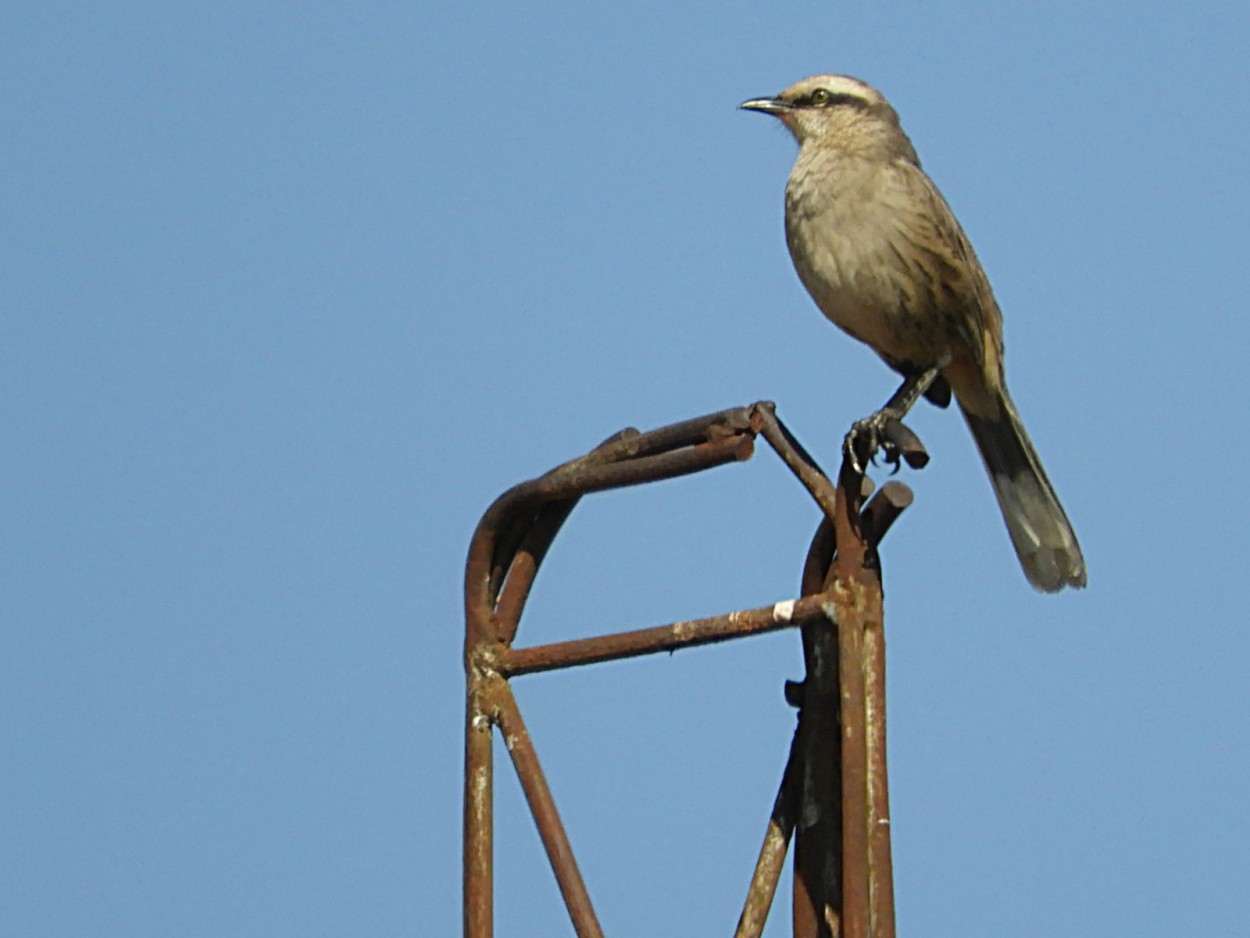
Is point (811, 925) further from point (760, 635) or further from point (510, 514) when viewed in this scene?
point (510, 514)

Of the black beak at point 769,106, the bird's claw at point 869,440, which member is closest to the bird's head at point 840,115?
the black beak at point 769,106

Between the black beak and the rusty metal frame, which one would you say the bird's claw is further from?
the black beak

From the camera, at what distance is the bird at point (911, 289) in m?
5.05

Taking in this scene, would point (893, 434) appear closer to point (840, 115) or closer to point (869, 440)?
point (869, 440)

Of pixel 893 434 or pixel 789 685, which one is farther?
pixel 893 434

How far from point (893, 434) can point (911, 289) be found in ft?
7.46

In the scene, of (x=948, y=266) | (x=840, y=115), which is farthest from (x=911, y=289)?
(x=840, y=115)

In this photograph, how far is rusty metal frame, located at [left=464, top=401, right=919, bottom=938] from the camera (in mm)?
2441

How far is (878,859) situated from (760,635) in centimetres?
40

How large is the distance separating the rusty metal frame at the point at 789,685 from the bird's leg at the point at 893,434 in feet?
0.50

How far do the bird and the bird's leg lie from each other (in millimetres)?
12

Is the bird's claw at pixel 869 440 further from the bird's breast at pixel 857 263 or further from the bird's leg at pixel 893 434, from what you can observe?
the bird's breast at pixel 857 263

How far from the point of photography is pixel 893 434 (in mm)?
2891

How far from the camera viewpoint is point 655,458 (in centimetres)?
288
